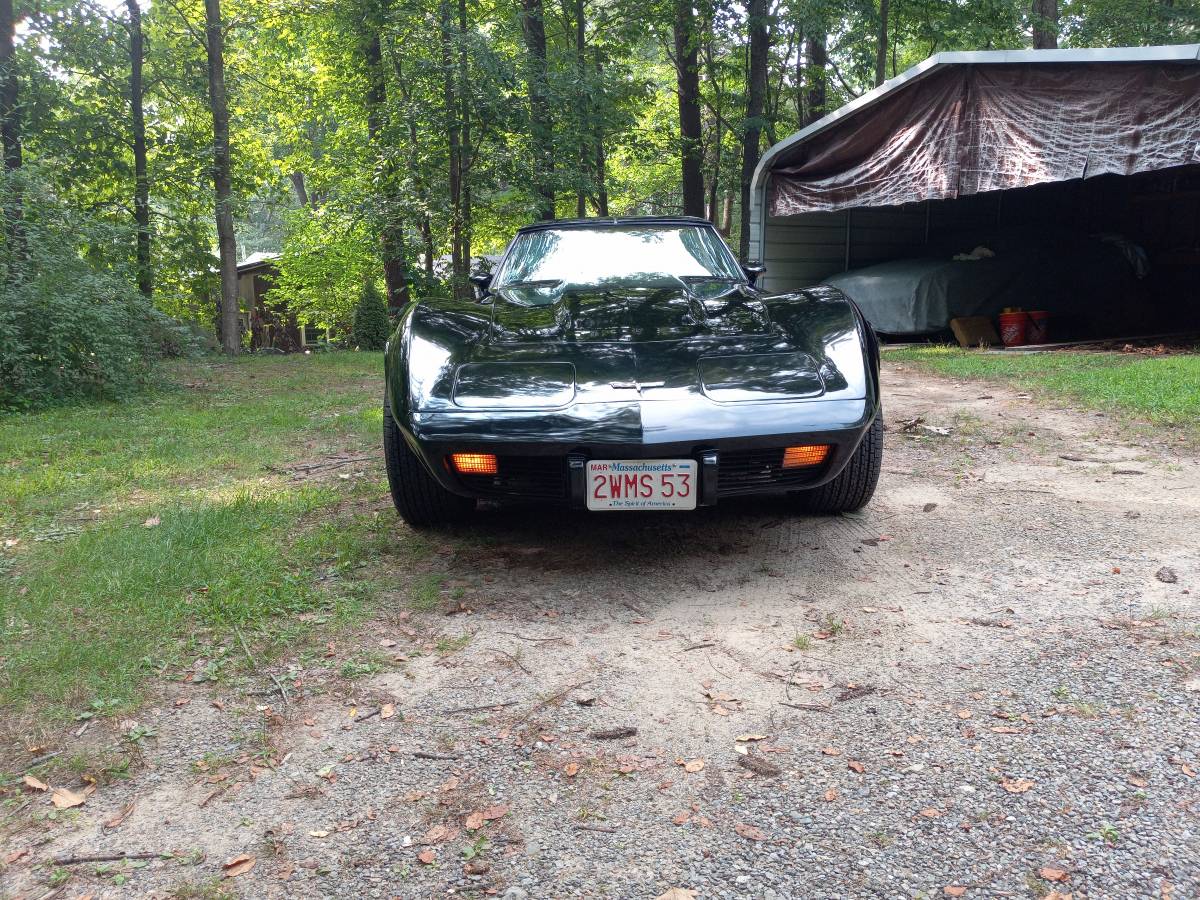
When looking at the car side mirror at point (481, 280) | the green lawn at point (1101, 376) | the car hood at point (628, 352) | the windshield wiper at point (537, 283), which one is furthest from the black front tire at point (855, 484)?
the green lawn at point (1101, 376)

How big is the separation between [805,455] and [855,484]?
2.28 ft

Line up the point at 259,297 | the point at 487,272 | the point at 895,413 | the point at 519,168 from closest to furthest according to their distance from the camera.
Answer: the point at 487,272
the point at 895,413
the point at 519,168
the point at 259,297

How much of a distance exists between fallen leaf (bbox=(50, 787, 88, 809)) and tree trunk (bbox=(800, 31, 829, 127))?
18557 mm

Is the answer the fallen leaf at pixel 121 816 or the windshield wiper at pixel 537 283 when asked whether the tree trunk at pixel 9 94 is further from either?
the fallen leaf at pixel 121 816

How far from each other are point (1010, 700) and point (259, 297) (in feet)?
111

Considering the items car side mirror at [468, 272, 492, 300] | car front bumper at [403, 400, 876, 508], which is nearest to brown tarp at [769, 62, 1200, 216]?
car side mirror at [468, 272, 492, 300]

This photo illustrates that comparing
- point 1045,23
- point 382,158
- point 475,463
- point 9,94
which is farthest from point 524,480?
point 1045,23

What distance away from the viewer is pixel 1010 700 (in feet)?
7.63

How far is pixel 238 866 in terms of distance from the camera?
177cm

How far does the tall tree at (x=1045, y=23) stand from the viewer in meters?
15.9

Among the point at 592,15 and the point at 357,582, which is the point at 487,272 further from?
the point at 592,15

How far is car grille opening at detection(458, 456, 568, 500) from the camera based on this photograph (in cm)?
311

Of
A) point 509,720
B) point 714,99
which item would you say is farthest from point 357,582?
point 714,99

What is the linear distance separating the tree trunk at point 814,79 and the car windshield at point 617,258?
14.8 m
